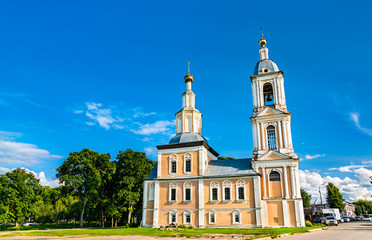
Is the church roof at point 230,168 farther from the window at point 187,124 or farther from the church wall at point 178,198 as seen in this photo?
the window at point 187,124

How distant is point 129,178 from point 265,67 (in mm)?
23315

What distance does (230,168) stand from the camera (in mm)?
30062

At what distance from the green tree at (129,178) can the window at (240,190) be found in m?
14.8

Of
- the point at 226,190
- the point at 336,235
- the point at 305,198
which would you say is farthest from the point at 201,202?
the point at 305,198

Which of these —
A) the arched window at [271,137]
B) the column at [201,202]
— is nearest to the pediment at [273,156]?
the arched window at [271,137]

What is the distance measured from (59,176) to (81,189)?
134 inches

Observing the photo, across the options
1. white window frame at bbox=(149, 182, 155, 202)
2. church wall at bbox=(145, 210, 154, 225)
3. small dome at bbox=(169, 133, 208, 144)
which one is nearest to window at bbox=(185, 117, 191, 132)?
small dome at bbox=(169, 133, 208, 144)

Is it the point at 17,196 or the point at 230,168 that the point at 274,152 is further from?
the point at 17,196

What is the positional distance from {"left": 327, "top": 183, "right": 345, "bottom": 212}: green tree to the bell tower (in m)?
48.8

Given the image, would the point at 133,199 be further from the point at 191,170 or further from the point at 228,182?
the point at 228,182

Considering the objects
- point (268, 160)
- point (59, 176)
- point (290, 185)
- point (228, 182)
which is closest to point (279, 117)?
point (268, 160)

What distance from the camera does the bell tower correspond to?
26625 millimetres

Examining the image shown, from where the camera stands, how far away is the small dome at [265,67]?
32.4 m

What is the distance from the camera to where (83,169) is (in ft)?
117
